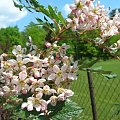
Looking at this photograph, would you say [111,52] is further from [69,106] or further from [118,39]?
[69,106]

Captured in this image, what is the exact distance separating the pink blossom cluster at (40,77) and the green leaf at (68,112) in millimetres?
41

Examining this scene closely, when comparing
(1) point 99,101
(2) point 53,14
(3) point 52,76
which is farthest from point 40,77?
(1) point 99,101

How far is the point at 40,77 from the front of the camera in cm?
126

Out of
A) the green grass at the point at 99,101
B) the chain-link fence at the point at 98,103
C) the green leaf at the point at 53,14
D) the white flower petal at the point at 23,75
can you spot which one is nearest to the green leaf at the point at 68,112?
the white flower petal at the point at 23,75

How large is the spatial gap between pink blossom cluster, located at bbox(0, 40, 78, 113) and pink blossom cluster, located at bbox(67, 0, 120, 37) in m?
0.10

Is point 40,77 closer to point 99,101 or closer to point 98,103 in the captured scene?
point 98,103

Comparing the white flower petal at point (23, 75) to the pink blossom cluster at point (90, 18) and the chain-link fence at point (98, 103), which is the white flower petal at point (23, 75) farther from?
the chain-link fence at point (98, 103)

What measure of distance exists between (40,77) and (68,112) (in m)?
0.13

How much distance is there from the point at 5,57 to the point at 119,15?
0.40 meters

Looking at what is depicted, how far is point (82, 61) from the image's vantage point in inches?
51.3

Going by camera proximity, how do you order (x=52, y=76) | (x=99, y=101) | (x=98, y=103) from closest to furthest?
(x=52, y=76) → (x=98, y=103) → (x=99, y=101)

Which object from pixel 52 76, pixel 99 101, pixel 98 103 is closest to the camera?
pixel 52 76

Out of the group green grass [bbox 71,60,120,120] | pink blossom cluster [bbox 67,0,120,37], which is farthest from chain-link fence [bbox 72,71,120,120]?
pink blossom cluster [bbox 67,0,120,37]

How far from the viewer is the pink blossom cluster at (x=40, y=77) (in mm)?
1220
